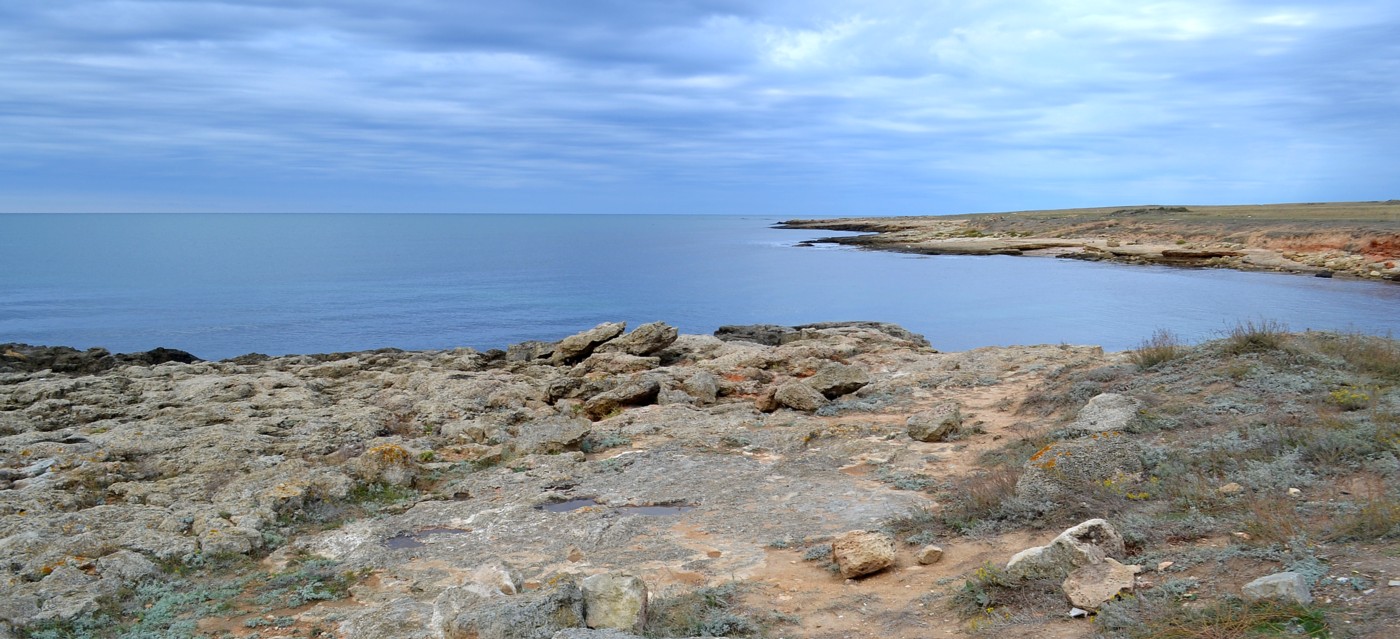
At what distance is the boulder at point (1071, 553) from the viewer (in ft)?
19.3

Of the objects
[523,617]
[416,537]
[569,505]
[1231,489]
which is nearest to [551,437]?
[569,505]

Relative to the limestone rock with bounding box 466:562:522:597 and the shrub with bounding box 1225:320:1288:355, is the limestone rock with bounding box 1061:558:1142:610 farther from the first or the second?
the shrub with bounding box 1225:320:1288:355

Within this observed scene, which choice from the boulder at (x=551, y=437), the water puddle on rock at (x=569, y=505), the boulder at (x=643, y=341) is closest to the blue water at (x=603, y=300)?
the boulder at (x=643, y=341)

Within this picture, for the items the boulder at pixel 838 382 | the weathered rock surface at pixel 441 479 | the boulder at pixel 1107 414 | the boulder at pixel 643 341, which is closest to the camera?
the weathered rock surface at pixel 441 479

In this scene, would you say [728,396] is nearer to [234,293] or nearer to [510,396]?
[510,396]

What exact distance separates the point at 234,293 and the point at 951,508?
167 ft

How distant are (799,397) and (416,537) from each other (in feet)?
24.5

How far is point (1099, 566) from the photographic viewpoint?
5727mm

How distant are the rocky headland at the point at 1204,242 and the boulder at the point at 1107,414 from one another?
46869 mm

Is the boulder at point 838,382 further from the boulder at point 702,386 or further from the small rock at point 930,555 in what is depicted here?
the small rock at point 930,555

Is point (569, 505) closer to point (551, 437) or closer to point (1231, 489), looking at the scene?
point (551, 437)

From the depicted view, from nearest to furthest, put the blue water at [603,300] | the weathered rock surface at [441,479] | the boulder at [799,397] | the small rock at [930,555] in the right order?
the small rock at [930,555], the weathered rock surface at [441,479], the boulder at [799,397], the blue water at [603,300]

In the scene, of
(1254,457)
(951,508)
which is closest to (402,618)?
(951,508)

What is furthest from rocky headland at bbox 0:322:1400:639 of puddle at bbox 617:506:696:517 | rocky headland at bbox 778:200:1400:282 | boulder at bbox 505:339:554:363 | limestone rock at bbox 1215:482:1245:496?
rocky headland at bbox 778:200:1400:282
